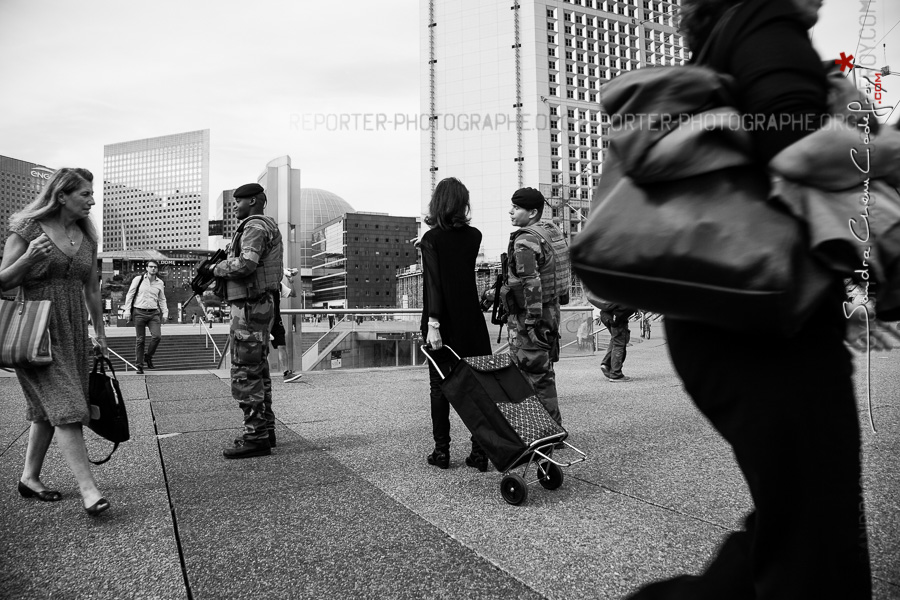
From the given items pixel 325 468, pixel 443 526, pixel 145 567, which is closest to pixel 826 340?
pixel 443 526

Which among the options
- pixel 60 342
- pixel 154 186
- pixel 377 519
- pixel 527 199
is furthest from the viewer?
pixel 154 186

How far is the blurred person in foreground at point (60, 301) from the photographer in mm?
2971

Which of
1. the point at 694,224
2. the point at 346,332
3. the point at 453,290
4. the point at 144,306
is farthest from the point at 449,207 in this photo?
the point at 144,306

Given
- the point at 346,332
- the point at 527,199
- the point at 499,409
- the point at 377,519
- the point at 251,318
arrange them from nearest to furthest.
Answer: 1. the point at 377,519
2. the point at 499,409
3. the point at 251,318
4. the point at 527,199
5. the point at 346,332

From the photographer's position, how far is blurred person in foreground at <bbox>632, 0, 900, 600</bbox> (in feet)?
3.06

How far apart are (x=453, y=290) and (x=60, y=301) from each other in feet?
7.37

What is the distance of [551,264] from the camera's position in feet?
14.7

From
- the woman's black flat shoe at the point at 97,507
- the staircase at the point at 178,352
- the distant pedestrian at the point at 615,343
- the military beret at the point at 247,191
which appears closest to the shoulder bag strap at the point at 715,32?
the woman's black flat shoe at the point at 97,507

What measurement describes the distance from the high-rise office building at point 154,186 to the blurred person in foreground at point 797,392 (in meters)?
134

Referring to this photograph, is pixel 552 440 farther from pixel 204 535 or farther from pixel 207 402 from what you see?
pixel 207 402

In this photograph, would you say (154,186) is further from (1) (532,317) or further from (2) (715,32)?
(2) (715,32)

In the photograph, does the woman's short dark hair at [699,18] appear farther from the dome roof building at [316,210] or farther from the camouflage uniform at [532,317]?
the dome roof building at [316,210]

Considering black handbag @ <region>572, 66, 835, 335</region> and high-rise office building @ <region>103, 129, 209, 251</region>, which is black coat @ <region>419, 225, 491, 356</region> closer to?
black handbag @ <region>572, 66, 835, 335</region>

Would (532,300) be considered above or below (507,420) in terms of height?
above
